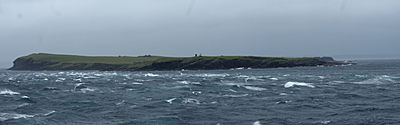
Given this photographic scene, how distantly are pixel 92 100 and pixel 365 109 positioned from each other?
26.8 meters

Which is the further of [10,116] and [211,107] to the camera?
[211,107]

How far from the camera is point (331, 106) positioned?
49.9 metres

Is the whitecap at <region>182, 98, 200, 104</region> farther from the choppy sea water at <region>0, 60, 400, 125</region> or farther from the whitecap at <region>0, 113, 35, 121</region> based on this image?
the whitecap at <region>0, 113, 35, 121</region>

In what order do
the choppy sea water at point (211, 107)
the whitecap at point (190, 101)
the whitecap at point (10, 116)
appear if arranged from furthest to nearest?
the whitecap at point (190, 101)
the whitecap at point (10, 116)
the choppy sea water at point (211, 107)

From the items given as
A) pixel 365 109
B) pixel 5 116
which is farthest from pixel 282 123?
pixel 5 116

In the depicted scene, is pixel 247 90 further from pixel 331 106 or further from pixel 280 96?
pixel 331 106

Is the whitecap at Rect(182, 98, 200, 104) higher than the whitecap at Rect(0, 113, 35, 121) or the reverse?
higher

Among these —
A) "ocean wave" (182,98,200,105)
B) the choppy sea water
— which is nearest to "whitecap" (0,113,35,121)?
the choppy sea water

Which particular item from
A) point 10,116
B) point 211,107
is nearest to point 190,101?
point 211,107

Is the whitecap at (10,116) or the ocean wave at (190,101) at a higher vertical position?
the ocean wave at (190,101)

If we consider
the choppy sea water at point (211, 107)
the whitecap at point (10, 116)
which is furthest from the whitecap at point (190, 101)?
the whitecap at point (10, 116)

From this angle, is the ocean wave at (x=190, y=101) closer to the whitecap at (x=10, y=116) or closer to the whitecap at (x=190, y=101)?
the whitecap at (x=190, y=101)

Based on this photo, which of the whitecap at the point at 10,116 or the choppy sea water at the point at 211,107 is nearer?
the choppy sea water at the point at 211,107

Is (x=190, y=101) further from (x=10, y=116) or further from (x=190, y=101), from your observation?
(x=10, y=116)
